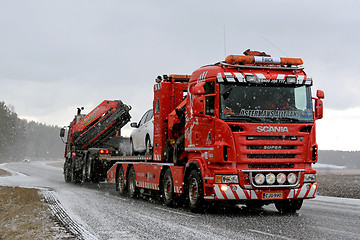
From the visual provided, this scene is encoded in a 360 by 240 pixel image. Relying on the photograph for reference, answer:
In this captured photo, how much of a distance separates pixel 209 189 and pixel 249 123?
65.8 inches

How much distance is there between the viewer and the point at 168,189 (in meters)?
13.2

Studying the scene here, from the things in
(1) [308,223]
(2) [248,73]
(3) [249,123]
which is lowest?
(1) [308,223]

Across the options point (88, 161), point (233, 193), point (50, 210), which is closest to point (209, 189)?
point (233, 193)

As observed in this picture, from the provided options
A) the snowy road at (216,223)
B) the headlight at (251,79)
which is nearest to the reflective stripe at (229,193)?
the snowy road at (216,223)

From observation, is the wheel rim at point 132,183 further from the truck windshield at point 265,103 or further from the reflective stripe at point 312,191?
the reflective stripe at point 312,191

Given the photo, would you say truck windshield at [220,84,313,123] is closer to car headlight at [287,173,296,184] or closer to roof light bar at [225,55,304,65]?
roof light bar at [225,55,304,65]

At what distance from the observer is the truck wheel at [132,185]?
16469 mm

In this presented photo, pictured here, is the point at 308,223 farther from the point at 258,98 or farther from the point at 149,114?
the point at 149,114

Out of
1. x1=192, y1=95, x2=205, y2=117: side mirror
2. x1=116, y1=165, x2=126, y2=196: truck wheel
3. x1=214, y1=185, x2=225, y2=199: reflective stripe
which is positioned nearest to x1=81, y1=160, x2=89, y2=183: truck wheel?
x1=116, y1=165, x2=126, y2=196: truck wheel

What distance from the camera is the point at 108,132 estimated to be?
918 inches

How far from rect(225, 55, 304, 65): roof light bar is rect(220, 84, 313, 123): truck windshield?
620mm

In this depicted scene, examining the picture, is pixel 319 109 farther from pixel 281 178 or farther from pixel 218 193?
pixel 218 193

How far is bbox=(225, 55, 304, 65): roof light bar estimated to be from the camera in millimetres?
10961

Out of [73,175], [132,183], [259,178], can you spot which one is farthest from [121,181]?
[259,178]
